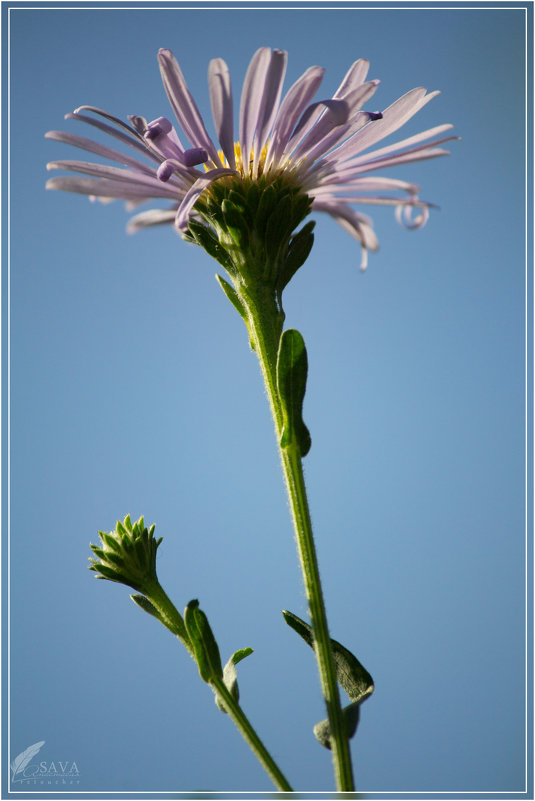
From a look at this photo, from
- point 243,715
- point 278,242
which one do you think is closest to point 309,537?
point 243,715

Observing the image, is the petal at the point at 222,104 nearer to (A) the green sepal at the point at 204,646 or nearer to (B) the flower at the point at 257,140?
(B) the flower at the point at 257,140

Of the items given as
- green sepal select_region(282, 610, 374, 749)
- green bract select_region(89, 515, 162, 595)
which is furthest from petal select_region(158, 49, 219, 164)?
green sepal select_region(282, 610, 374, 749)

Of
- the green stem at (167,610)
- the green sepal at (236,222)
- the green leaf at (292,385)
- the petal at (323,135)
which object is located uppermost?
the petal at (323,135)

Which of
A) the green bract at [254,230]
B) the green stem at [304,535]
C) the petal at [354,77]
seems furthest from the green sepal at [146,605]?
the petal at [354,77]

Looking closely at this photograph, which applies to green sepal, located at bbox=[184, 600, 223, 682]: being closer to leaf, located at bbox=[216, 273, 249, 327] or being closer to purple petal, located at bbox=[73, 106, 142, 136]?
leaf, located at bbox=[216, 273, 249, 327]

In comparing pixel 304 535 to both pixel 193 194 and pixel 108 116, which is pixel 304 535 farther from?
pixel 108 116

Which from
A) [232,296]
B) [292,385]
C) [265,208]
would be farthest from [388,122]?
[292,385]
